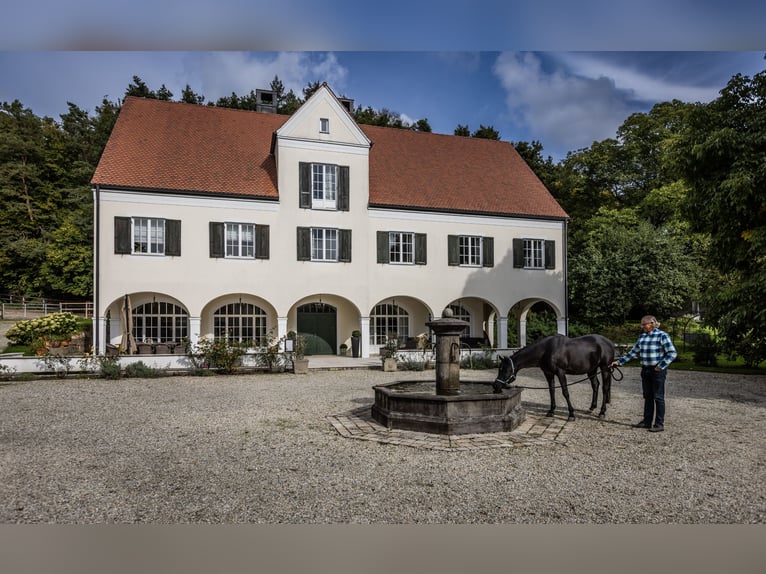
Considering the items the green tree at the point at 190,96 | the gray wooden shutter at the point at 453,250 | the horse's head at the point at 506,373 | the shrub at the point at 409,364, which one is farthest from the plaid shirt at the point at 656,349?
the green tree at the point at 190,96

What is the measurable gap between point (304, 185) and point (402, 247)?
4608 millimetres

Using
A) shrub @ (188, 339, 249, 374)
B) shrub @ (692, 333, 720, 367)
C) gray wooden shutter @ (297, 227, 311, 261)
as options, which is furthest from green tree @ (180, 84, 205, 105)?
shrub @ (692, 333, 720, 367)

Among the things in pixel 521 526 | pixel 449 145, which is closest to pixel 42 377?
pixel 521 526

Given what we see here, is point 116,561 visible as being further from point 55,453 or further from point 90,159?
point 90,159

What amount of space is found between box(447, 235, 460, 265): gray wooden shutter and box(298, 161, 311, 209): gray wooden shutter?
5.99 metres

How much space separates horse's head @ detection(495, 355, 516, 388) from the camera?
28.3 feet

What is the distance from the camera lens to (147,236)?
18.3 m

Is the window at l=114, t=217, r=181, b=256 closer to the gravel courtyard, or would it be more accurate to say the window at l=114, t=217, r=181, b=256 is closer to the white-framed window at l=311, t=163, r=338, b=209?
the white-framed window at l=311, t=163, r=338, b=209

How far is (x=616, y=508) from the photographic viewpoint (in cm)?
503

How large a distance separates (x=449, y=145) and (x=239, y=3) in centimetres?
2345

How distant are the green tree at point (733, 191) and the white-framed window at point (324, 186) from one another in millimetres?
11633

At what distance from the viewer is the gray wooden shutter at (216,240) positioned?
1888 centimetres

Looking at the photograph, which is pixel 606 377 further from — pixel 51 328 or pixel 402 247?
pixel 51 328

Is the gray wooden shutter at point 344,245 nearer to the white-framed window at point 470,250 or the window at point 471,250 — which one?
the window at point 471,250
